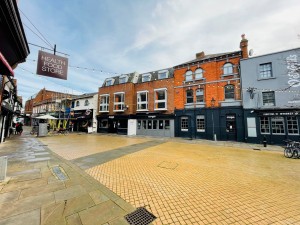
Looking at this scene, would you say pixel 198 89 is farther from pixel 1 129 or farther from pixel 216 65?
pixel 1 129

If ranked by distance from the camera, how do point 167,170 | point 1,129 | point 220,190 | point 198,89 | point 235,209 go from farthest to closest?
point 198,89 < point 1,129 < point 167,170 < point 220,190 < point 235,209

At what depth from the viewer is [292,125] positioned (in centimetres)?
1302

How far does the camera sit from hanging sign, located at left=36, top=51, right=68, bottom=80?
697cm

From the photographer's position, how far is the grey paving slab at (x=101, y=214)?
3.00m

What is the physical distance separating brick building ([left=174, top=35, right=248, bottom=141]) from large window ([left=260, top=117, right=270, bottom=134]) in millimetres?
1677

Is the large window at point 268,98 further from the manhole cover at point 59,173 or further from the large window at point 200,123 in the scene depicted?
the manhole cover at point 59,173

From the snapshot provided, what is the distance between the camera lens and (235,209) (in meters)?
3.53

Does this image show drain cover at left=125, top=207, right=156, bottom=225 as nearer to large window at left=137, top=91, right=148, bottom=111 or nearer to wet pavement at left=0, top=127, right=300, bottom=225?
wet pavement at left=0, top=127, right=300, bottom=225

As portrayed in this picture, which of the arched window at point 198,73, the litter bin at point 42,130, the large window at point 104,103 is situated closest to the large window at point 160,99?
the arched window at point 198,73

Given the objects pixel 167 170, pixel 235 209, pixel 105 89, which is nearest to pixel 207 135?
pixel 167 170

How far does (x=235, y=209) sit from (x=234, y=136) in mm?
14120

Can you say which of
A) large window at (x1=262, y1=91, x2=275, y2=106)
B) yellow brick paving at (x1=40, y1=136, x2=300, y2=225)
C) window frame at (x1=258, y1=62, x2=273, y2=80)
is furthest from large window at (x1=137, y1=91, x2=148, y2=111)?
yellow brick paving at (x1=40, y1=136, x2=300, y2=225)

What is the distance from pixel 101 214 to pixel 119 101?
Result: 2346 centimetres

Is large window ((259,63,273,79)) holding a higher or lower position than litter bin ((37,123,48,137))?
higher
